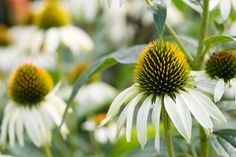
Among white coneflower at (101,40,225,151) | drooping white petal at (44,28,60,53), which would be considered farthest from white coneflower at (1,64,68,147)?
drooping white petal at (44,28,60,53)

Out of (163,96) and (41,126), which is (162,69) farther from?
(41,126)

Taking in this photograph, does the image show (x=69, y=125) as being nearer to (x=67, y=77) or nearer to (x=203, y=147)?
(x=67, y=77)

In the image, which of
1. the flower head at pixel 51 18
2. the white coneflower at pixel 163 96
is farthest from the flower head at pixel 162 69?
the flower head at pixel 51 18

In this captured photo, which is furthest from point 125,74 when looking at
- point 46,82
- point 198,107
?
point 198,107

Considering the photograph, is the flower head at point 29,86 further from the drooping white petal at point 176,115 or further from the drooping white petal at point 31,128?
the drooping white petal at point 176,115

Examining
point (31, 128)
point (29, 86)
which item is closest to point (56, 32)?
point (29, 86)
